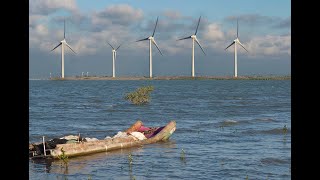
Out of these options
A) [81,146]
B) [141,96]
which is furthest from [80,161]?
[141,96]

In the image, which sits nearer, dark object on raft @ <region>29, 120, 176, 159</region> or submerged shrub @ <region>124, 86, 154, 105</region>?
dark object on raft @ <region>29, 120, 176, 159</region>

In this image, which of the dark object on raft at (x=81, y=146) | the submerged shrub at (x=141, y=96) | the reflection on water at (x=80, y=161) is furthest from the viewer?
the submerged shrub at (x=141, y=96)

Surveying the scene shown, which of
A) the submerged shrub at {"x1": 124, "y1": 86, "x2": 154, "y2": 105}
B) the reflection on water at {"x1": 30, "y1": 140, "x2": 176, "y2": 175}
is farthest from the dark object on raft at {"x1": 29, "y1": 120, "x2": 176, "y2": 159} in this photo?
the submerged shrub at {"x1": 124, "y1": 86, "x2": 154, "y2": 105}

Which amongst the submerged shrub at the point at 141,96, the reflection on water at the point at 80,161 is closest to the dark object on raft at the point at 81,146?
the reflection on water at the point at 80,161

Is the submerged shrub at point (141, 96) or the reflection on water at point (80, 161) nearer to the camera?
the reflection on water at point (80, 161)

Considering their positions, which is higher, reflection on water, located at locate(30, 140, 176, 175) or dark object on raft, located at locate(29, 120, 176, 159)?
dark object on raft, located at locate(29, 120, 176, 159)

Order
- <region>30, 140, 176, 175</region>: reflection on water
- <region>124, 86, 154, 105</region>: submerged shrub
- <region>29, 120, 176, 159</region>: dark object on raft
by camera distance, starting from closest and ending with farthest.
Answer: <region>30, 140, 176, 175</region>: reflection on water
<region>29, 120, 176, 159</region>: dark object on raft
<region>124, 86, 154, 105</region>: submerged shrub

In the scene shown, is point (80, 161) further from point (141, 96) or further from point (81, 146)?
point (141, 96)

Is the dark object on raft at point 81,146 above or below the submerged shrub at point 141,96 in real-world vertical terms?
below

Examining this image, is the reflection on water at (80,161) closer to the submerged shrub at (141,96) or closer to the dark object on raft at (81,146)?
the dark object on raft at (81,146)

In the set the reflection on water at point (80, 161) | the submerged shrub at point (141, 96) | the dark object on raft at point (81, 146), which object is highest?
the submerged shrub at point (141, 96)

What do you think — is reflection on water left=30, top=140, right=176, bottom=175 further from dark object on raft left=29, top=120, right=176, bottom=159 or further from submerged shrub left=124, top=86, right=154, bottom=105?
submerged shrub left=124, top=86, right=154, bottom=105
